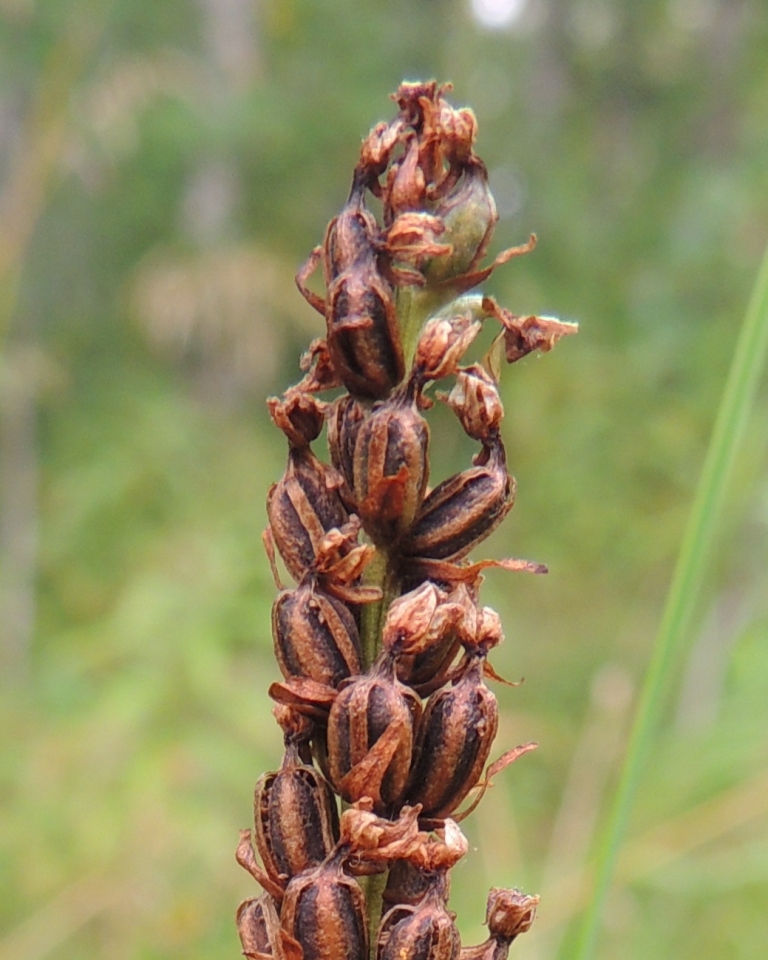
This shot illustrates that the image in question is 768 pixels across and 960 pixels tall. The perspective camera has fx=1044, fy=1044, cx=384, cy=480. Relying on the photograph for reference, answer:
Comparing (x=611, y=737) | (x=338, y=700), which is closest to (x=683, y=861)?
(x=611, y=737)

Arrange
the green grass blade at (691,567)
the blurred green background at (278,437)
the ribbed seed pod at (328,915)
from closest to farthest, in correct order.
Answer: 1. the ribbed seed pod at (328,915)
2. the green grass blade at (691,567)
3. the blurred green background at (278,437)

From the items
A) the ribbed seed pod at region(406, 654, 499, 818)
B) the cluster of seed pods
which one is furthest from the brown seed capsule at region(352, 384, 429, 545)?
the ribbed seed pod at region(406, 654, 499, 818)

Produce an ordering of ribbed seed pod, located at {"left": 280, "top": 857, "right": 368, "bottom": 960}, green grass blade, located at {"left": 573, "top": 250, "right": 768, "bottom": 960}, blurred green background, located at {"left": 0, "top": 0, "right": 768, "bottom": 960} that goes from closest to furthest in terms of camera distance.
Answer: ribbed seed pod, located at {"left": 280, "top": 857, "right": 368, "bottom": 960}, green grass blade, located at {"left": 573, "top": 250, "right": 768, "bottom": 960}, blurred green background, located at {"left": 0, "top": 0, "right": 768, "bottom": 960}

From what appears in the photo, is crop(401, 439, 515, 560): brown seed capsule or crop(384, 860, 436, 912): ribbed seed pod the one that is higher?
crop(401, 439, 515, 560): brown seed capsule

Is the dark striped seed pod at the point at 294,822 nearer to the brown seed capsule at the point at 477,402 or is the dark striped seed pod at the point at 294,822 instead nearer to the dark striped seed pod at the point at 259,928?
the dark striped seed pod at the point at 259,928

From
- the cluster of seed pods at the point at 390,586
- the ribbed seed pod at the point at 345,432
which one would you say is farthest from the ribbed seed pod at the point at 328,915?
the ribbed seed pod at the point at 345,432

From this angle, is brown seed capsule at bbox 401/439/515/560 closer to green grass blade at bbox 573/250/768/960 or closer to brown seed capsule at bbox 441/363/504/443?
brown seed capsule at bbox 441/363/504/443

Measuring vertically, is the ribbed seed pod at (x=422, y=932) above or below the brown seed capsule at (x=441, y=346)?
below

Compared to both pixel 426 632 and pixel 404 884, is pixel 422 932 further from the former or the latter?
pixel 426 632
